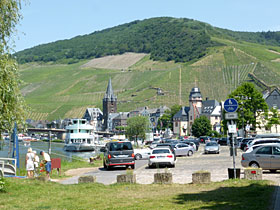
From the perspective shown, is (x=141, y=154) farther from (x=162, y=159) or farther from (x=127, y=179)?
(x=127, y=179)

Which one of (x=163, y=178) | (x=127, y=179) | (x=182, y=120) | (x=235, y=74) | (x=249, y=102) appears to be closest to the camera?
(x=163, y=178)

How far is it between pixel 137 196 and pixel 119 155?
15.9m

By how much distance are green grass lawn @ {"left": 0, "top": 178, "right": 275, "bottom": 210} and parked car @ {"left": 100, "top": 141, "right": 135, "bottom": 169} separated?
12.0m

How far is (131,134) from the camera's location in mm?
107500

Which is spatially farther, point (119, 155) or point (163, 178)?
point (119, 155)

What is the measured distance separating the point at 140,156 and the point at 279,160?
2500 centimetres

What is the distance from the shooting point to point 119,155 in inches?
1235

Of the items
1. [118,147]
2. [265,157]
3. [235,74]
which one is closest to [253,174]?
[265,157]

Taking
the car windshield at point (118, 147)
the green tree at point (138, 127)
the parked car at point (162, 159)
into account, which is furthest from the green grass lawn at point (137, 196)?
the green tree at point (138, 127)

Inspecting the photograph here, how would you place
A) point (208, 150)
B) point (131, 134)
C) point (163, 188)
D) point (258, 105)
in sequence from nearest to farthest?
1. point (163, 188)
2. point (208, 150)
3. point (258, 105)
4. point (131, 134)

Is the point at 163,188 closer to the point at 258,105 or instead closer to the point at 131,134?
the point at 258,105

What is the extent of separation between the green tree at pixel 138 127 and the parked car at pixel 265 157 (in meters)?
81.0

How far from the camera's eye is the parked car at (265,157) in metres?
23.8

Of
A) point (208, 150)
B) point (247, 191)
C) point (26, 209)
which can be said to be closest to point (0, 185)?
point (26, 209)
